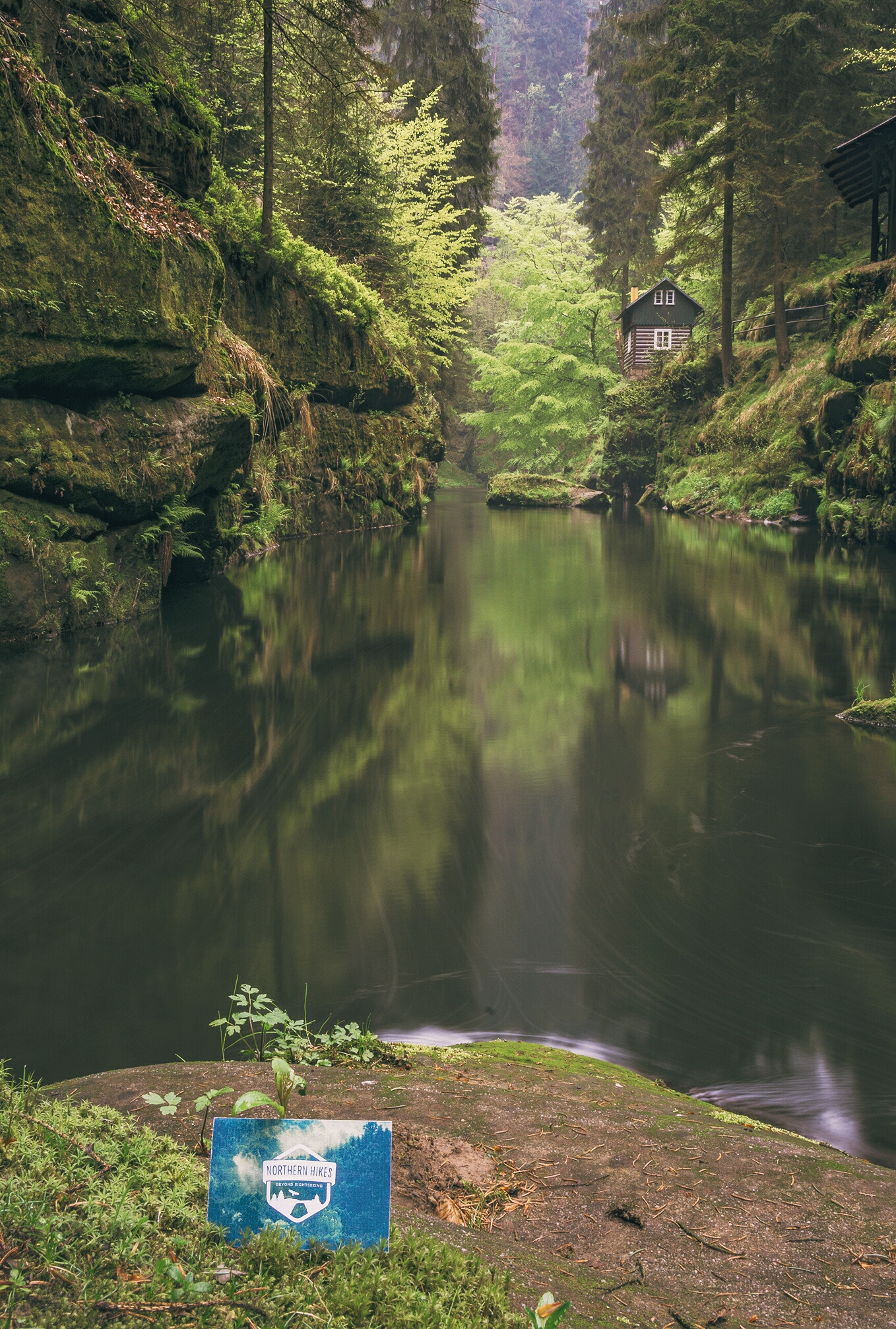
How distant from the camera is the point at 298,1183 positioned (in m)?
1.46

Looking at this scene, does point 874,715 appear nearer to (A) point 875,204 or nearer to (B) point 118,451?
(B) point 118,451

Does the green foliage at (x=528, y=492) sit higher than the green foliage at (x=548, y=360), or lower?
lower

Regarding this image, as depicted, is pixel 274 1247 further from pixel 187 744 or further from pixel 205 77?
pixel 205 77

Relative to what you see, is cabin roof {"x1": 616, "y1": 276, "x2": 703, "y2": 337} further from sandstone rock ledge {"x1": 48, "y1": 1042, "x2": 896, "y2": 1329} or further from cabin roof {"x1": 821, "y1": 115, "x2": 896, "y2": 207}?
sandstone rock ledge {"x1": 48, "y1": 1042, "x2": 896, "y2": 1329}

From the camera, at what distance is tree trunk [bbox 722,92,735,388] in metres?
25.8

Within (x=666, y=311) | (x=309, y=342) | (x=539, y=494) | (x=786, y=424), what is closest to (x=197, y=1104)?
(x=309, y=342)

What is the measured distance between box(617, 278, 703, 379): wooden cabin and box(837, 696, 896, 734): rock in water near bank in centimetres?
3736

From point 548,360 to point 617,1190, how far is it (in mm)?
43879

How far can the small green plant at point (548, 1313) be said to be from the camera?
1250mm

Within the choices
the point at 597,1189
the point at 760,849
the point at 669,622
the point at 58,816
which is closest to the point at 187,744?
the point at 58,816

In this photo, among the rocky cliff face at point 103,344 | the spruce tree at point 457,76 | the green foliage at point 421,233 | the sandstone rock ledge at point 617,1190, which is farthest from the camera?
the spruce tree at point 457,76

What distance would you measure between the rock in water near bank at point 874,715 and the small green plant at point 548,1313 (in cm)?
654

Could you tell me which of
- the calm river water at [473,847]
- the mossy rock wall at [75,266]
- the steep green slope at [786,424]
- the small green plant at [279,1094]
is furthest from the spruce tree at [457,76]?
the small green plant at [279,1094]

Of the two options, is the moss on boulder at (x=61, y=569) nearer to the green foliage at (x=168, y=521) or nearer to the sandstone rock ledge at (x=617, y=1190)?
the green foliage at (x=168, y=521)
